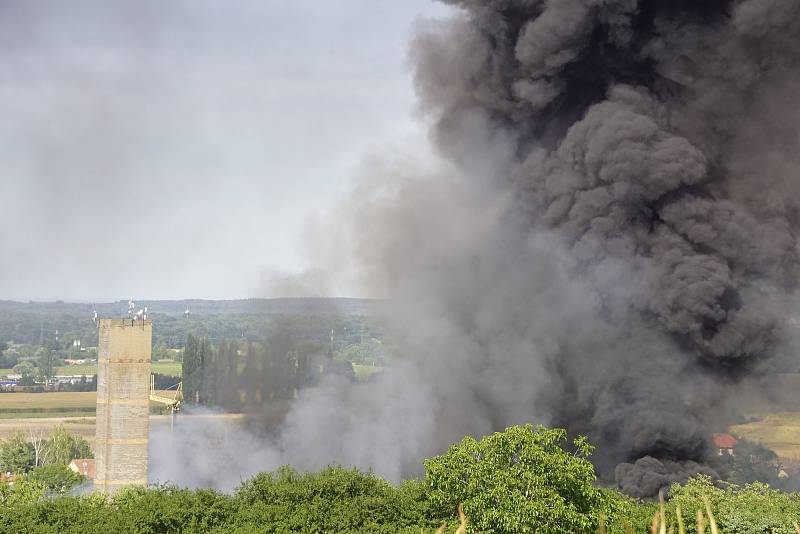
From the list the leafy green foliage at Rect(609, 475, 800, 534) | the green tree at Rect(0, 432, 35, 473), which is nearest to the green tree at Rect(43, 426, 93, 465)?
the green tree at Rect(0, 432, 35, 473)

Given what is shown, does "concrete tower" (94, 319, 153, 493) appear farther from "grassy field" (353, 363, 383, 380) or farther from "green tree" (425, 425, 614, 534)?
"grassy field" (353, 363, 383, 380)

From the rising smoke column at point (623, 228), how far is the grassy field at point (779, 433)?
15.2 m

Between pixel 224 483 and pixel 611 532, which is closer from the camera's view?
pixel 611 532

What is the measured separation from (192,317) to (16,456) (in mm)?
68852

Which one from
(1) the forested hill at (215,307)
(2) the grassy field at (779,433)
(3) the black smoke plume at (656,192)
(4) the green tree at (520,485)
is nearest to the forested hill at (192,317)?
(1) the forested hill at (215,307)

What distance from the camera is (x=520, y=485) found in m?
21.2

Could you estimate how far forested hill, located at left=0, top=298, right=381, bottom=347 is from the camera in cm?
5612

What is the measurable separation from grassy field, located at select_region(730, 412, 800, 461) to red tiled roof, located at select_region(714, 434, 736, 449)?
1.87m

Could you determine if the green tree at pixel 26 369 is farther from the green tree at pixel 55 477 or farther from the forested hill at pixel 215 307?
the green tree at pixel 55 477

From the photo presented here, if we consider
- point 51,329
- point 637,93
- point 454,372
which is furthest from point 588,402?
point 51,329

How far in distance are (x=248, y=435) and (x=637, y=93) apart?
75.7ft

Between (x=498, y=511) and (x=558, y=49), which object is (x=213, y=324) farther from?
(x=498, y=511)

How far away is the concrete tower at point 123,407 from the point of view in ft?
116

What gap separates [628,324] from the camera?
36188 mm
